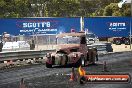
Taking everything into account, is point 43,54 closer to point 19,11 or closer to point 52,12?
point 19,11

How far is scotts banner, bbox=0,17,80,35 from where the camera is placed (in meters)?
42.1

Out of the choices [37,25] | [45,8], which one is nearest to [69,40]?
[37,25]

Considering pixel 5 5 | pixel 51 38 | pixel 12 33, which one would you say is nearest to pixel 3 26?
pixel 12 33

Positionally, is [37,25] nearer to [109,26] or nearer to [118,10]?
[109,26]

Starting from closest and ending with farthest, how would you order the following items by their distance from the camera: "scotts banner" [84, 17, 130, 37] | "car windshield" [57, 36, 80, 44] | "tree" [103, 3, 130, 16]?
"car windshield" [57, 36, 80, 44] → "scotts banner" [84, 17, 130, 37] → "tree" [103, 3, 130, 16]

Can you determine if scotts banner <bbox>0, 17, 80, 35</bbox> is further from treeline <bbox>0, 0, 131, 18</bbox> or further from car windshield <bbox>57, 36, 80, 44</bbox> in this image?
treeline <bbox>0, 0, 131, 18</bbox>

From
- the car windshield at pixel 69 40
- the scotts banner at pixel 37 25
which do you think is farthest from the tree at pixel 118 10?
the car windshield at pixel 69 40

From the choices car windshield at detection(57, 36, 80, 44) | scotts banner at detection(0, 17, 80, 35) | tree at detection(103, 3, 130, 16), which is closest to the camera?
car windshield at detection(57, 36, 80, 44)

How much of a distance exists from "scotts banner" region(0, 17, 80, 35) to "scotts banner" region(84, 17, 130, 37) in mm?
3701

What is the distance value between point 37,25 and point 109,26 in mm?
9449

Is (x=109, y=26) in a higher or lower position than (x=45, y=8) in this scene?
lower

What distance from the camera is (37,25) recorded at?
143 ft

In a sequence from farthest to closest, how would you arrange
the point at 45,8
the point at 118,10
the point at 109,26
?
the point at 45,8, the point at 118,10, the point at 109,26

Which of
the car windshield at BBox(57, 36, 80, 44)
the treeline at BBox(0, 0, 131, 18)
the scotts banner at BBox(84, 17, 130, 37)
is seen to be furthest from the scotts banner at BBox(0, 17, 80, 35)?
the treeline at BBox(0, 0, 131, 18)
